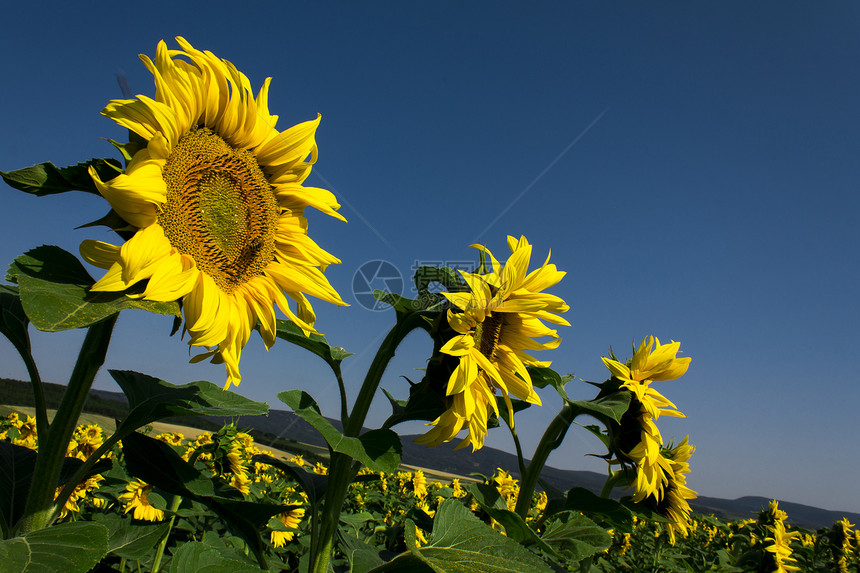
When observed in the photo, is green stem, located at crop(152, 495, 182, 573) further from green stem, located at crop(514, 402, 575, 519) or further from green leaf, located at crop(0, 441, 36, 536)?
green stem, located at crop(514, 402, 575, 519)

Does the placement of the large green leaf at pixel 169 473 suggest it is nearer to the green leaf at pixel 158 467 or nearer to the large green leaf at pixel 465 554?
the green leaf at pixel 158 467

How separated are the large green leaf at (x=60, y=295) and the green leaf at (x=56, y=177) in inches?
5.2

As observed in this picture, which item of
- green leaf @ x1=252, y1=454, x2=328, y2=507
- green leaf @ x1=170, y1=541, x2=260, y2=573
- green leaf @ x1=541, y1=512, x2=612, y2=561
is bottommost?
green leaf @ x1=170, y1=541, x2=260, y2=573

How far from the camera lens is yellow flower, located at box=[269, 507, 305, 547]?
4902mm

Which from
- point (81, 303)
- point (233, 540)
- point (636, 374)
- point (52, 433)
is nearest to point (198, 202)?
point (81, 303)

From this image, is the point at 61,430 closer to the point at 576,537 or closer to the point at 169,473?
the point at 169,473

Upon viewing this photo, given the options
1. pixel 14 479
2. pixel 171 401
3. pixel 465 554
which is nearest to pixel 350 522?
pixel 465 554

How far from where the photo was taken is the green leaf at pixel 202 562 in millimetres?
1375

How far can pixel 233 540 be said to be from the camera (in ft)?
14.2

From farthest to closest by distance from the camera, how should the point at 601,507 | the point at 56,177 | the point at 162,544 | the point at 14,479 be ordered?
1. the point at 162,544
2. the point at 601,507
3. the point at 14,479
4. the point at 56,177

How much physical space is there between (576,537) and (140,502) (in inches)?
129

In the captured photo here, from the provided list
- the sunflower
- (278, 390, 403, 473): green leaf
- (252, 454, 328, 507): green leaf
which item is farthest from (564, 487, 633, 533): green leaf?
(278, 390, 403, 473): green leaf

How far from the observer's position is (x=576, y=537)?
8.38 feet

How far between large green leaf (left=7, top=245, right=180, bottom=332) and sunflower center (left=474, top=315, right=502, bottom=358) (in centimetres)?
117
